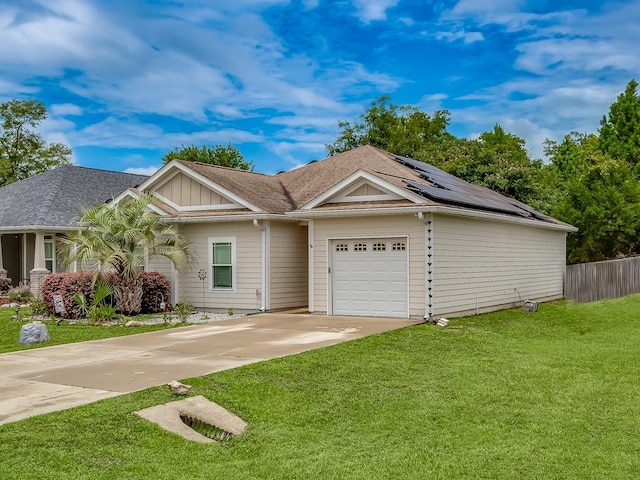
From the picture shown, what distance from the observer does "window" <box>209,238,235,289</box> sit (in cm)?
1820

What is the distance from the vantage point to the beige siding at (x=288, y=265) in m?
17.9

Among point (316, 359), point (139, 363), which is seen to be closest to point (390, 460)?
point (316, 359)

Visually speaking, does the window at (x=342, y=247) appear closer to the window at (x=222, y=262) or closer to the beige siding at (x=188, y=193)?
the window at (x=222, y=262)

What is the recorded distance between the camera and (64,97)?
3275cm

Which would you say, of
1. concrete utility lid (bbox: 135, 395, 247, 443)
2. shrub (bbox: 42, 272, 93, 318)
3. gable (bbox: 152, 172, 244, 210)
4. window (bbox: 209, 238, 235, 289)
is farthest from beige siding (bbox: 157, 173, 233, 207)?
concrete utility lid (bbox: 135, 395, 247, 443)

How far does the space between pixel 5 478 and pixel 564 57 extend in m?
25.0

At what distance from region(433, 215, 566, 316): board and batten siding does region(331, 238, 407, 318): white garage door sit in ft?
3.01

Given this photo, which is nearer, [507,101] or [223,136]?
[507,101]

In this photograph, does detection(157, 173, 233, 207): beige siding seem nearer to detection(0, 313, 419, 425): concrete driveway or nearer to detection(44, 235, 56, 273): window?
detection(0, 313, 419, 425): concrete driveway

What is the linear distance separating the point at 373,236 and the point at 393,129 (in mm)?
29211

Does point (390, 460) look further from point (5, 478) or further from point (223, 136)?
point (223, 136)

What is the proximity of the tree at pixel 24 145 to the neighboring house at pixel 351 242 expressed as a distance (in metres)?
30.1

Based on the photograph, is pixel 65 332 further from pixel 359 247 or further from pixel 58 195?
pixel 58 195

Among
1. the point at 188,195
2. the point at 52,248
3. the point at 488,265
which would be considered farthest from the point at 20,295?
the point at 488,265
